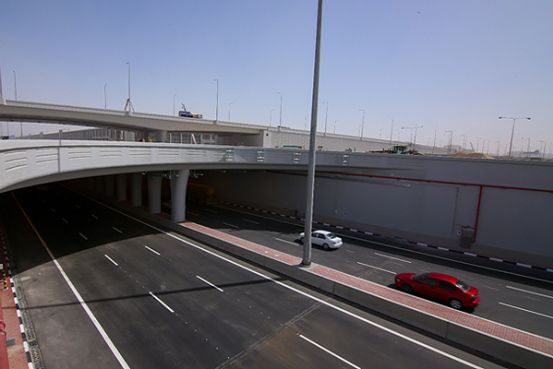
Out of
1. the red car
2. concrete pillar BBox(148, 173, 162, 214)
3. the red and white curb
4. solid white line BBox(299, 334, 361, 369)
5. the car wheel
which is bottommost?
the red and white curb

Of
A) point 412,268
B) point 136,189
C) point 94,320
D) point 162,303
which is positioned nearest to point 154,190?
point 136,189

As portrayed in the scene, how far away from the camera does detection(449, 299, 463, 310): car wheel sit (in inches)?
618

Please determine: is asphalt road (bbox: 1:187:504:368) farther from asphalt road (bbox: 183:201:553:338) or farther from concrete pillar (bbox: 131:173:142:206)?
concrete pillar (bbox: 131:173:142:206)

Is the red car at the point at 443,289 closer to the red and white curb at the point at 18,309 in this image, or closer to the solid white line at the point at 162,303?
the solid white line at the point at 162,303

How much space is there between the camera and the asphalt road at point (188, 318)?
11555 millimetres

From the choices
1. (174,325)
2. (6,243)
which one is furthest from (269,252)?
(6,243)

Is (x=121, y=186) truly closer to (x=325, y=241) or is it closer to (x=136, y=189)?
(x=136, y=189)

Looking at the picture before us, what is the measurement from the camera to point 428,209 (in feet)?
97.6

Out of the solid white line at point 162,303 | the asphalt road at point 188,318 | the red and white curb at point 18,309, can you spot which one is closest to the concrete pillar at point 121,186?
the red and white curb at point 18,309

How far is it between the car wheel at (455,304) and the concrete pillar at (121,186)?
38.8 metres

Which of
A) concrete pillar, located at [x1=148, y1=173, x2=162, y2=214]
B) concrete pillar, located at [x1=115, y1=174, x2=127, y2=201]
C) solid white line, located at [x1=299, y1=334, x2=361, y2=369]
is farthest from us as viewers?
concrete pillar, located at [x1=115, y1=174, x2=127, y2=201]

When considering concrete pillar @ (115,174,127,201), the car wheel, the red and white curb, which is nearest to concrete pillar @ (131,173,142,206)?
concrete pillar @ (115,174,127,201)

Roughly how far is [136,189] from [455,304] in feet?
113

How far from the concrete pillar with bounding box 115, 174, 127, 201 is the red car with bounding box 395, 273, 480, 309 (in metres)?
36.2
